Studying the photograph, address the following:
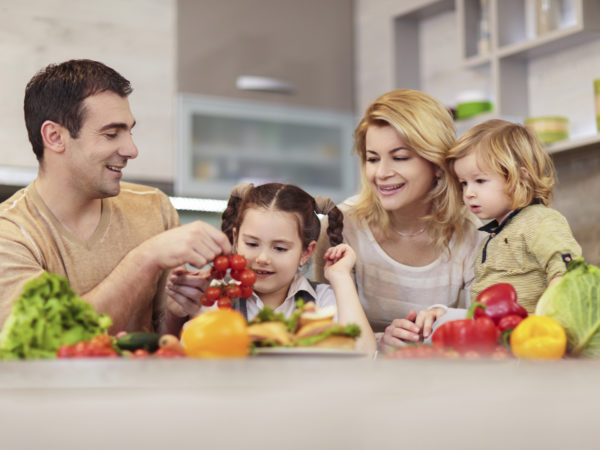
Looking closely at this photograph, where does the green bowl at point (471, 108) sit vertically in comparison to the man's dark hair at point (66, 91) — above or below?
above

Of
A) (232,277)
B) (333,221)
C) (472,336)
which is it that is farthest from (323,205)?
(472,336)

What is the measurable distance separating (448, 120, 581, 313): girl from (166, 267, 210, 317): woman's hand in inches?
25.5

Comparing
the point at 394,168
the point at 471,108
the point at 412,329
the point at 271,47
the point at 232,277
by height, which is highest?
the point at 271,47

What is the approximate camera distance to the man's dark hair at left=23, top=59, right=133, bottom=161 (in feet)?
5.77

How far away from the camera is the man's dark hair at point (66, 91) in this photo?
1758 mm

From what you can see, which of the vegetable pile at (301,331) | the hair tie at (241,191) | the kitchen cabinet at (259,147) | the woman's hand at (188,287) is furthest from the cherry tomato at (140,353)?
the kitchen cabinet at (259,147)

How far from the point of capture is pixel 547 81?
3.39 meters

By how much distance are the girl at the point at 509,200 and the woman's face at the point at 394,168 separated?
0.34 ft

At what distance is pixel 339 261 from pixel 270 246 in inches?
6.3

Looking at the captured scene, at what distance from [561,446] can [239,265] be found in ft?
2.41

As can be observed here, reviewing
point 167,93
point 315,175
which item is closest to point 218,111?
point 167,93

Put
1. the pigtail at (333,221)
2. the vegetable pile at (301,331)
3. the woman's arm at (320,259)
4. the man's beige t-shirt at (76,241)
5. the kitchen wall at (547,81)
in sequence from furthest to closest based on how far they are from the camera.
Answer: the kitchen wall at (547,81), the woman's arm at (320,259), the pigtail at (333,221), the man's beige t-shirt at (76,241), the vegetable pile at (301,331)

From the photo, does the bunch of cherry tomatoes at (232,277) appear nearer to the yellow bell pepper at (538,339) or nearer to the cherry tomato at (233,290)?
the cherry tomato at (233,290)

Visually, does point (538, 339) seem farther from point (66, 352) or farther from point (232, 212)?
point (232, 212)
